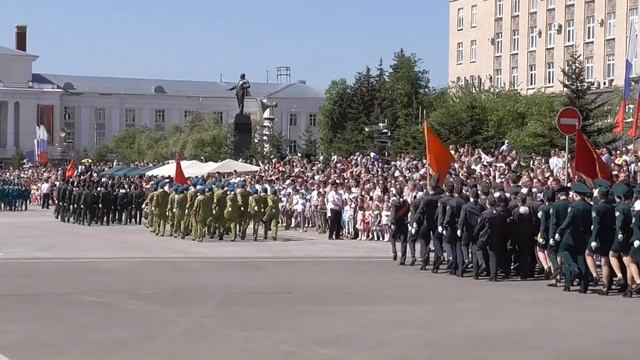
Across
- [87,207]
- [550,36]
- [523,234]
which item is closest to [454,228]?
[523,234]

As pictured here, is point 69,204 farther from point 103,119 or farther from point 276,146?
point 103,119

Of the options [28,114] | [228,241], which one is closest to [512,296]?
[228,241]

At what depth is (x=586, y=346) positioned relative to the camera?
12602 mm

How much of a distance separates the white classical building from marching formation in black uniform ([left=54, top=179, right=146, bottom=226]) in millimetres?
75708

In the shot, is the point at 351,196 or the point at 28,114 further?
the point at 28,114

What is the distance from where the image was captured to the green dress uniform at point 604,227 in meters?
18.0

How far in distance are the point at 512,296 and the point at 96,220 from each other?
82.5 feet

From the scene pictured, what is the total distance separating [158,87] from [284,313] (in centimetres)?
11562

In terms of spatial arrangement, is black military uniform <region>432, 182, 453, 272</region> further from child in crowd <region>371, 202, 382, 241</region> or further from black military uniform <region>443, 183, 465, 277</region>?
child in crowd <region>371, 202, 382, 241</region>

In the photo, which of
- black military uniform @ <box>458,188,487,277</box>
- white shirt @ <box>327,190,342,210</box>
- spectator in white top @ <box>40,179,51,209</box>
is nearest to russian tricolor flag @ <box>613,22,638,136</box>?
white shirt @ <box>327,190,342,210</box>

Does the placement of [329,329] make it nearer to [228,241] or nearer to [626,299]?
[626,299]

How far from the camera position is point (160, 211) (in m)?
33.4

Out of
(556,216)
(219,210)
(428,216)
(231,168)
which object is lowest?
(219,210)

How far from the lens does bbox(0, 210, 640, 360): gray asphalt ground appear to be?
12.1 m
